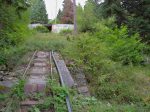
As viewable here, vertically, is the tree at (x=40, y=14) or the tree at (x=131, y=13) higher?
the tree at (x=131, y=13)

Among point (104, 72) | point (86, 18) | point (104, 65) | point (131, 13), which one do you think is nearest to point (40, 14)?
point (86, 18)

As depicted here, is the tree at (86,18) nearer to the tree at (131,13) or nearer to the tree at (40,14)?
the tree at (131,13)

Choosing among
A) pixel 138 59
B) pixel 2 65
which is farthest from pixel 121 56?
pixel 2 65

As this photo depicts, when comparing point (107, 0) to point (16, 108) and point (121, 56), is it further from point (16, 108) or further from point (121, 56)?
point (16, 108)

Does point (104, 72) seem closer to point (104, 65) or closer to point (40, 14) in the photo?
point (104, 65)

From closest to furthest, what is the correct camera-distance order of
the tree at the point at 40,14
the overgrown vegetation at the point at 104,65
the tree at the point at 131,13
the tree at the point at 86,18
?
the overgrown vegetation at the point at 104,65, the tree at the point at 131,13, the tree at the point at 86,18, the tree at the point at 40,14

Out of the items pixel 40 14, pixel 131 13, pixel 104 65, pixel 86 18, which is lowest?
pixel 40 14

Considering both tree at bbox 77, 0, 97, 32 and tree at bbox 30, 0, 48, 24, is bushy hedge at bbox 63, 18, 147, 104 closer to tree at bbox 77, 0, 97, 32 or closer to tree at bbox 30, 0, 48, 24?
tree at bbox 77, 0, 97, 32

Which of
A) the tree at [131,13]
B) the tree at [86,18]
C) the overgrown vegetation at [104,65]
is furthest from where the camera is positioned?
the tree at [86,18]

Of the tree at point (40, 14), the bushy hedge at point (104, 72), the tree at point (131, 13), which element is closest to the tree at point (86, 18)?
the tree at point (131, 13)

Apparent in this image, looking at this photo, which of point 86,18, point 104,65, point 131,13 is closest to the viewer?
point 104,65

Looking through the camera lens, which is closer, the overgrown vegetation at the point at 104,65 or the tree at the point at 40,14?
the overgrown vegetation at the point at 104,65

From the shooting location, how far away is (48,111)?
7078 mm

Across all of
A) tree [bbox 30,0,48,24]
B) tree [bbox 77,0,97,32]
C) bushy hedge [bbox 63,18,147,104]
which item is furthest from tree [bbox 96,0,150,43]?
tree [bbox 30,0,48,24]
